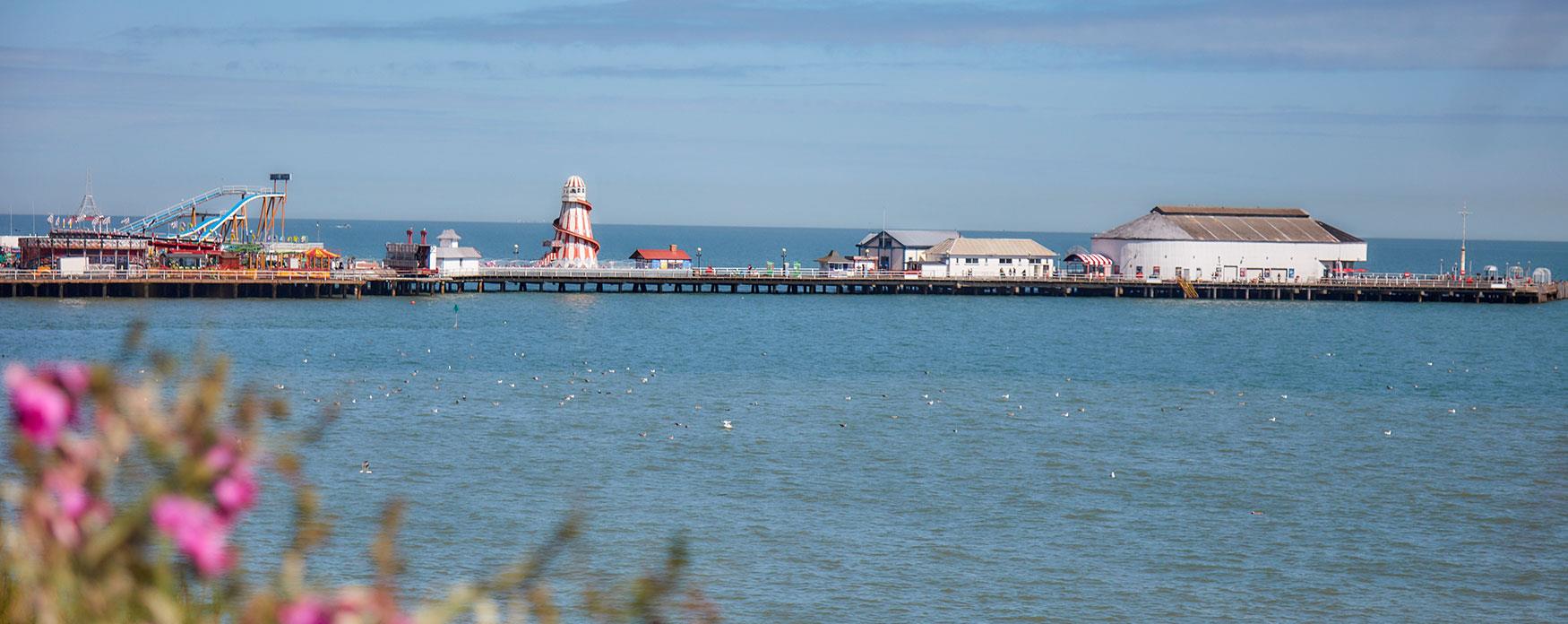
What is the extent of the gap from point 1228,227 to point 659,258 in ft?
120

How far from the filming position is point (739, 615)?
19281mm

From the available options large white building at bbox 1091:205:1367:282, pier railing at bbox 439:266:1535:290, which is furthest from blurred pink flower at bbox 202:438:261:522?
large white building at bbox 1091:205:1367:282

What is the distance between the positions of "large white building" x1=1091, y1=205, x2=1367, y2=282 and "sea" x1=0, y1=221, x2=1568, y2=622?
35514 millimetres

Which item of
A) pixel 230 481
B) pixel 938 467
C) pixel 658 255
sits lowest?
pixel 938 467

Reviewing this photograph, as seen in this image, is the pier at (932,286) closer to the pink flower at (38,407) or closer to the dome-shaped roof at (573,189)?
the dome-shaped roof at (573,189)

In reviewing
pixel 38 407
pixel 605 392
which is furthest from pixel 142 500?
pixel 605 392

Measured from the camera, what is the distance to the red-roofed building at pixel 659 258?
96.0 metres

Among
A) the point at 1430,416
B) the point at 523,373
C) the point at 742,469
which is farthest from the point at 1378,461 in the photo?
the point at 523,373

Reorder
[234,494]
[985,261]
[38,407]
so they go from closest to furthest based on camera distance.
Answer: [38,407]
[234,494]
[985,261]

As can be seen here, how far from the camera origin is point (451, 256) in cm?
9019

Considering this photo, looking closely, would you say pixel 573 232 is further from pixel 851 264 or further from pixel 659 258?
pixel 851 264

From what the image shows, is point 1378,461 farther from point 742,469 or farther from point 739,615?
point 739,615

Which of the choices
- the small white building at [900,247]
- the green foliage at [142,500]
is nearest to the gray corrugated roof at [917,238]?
the small white building at [900,247]

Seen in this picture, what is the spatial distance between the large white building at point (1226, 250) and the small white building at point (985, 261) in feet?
18.2
